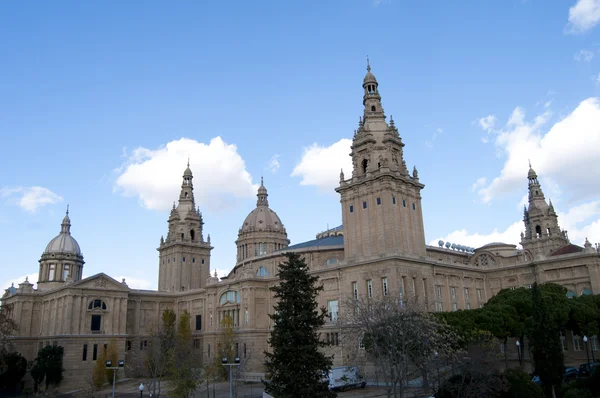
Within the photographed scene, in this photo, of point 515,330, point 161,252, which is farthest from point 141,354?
point 515,330

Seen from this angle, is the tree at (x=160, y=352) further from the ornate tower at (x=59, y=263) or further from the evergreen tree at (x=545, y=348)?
the evergreen tree at (x=545, y=348)

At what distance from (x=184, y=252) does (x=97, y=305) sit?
2686 centimetres

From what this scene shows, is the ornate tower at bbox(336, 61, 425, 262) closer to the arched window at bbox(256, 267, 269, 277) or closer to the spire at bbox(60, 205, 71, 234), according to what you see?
the arched window at bbox(256, 267, 269, 277)

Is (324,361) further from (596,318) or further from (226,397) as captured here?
(596,318)

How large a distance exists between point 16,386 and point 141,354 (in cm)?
1788

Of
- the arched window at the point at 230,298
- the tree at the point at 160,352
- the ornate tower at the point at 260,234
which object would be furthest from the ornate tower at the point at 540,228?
the tree at the point at 160,352

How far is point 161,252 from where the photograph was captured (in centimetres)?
10694

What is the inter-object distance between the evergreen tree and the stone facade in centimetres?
1767

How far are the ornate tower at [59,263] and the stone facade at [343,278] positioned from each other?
225 millimetres

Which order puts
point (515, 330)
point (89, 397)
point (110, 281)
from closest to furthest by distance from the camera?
point (89, 397) → point (515, 330) → point (110, 281)

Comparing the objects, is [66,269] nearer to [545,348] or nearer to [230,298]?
[230,298]

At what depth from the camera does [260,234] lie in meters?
112

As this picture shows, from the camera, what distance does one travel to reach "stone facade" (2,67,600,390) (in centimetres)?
6250

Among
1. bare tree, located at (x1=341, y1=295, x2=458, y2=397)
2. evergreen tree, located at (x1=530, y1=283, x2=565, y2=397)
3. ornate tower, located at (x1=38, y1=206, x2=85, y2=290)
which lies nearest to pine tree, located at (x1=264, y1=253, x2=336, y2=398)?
bare tree, located at (x1=341, y1=295, x2=458, y2=397)
